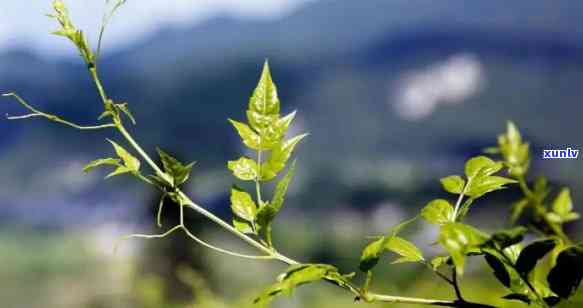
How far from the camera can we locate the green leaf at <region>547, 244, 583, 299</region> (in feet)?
0.75

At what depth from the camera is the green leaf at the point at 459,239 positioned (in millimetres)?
178

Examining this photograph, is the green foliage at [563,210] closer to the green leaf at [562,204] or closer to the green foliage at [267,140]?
the green leaf at [562,204]

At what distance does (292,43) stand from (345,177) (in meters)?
1.27

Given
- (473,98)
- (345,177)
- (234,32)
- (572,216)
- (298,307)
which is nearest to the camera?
(572,216)

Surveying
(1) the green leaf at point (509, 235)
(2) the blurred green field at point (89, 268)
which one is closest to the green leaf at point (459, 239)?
(1) the green leaf at point (509, 235)

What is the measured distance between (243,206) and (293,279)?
2.6 inches

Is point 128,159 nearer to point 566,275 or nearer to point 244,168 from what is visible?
point 244,168

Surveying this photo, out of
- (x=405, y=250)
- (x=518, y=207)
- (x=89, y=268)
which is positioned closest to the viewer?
(x=518, y=207)

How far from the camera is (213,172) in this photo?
4.17 metres

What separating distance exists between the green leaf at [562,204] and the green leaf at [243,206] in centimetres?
13

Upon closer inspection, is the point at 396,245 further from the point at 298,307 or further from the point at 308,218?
the point at 308,218

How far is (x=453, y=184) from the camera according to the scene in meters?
0.26

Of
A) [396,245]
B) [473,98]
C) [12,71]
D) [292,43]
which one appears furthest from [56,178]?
[396,245]

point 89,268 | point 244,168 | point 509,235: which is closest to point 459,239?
point 509,235
